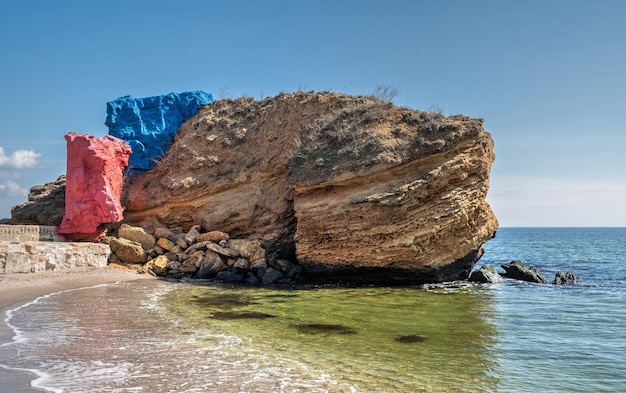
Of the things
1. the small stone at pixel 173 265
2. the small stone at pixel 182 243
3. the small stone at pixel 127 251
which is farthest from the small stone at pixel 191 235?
the small stone at pixel 127 251

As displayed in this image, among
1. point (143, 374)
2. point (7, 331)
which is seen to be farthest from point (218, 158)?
point (143, 374)

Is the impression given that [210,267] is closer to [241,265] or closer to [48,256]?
[241,265]

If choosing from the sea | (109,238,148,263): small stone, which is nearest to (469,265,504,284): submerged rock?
the sea

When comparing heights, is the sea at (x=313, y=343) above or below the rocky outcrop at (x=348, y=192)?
below

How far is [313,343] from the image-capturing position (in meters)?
8.12

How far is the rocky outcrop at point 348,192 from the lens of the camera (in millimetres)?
16031

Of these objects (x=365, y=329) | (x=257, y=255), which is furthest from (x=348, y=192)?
(x=365, y=329)

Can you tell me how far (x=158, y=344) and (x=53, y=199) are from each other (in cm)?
1731

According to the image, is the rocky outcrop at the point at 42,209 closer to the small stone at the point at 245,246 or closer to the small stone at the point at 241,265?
Answer: the small stone at the point at 245,246

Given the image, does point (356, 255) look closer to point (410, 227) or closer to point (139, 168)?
point (410, 227)

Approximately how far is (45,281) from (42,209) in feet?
28.8

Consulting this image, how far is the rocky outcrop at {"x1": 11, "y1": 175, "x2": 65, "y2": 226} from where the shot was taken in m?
20.8

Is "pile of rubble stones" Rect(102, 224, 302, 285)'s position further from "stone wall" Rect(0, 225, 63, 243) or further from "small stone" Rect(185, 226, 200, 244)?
"stone wall" Rect(0, 225, 63, 243)

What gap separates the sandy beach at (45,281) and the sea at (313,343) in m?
0.47
